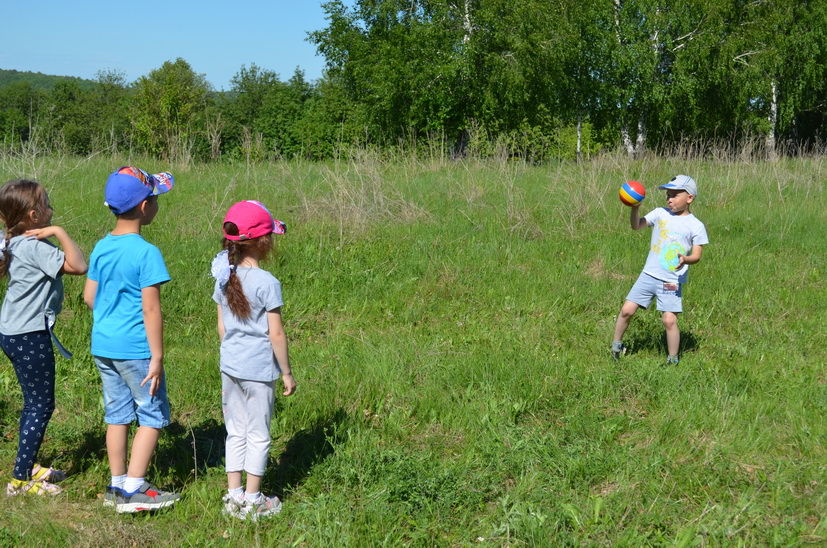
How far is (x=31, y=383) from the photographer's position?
148 inches

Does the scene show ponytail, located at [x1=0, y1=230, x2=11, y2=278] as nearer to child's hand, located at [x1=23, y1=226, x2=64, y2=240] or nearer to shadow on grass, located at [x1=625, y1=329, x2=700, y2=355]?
child's hand, located at [x1=23, y1=226, x2=64, y2=240]

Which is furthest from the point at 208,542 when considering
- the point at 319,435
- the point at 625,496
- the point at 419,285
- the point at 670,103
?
the point at 670,103

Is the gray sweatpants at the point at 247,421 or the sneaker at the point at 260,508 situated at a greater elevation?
the gray sweatpants at the point at 247,421

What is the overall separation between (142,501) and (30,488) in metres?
0.67

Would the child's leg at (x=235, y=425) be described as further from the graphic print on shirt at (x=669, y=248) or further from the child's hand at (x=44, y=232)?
the graphic print on shirt at (x=669, y=248)

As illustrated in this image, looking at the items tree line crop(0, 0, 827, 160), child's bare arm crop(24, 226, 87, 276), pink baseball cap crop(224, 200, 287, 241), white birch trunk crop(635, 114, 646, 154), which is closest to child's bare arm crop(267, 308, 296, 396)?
pink baseball cap crop(224, 200, 287, 241)

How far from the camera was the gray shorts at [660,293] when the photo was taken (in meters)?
5.64

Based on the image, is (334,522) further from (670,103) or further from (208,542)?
(670,103)

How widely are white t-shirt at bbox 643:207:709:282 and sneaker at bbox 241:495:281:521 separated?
3.40 metres

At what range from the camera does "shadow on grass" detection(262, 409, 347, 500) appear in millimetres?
4043

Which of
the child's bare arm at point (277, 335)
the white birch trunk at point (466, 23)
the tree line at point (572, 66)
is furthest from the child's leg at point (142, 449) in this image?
the white birch trunk at point (466, 23)

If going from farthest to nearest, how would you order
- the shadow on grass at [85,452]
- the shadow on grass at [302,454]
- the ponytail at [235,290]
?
the shadow on grass at [85,452] → the shadow on grass at [302,454] → the ponytail at [235,290]

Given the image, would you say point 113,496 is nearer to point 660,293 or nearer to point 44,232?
point 44,232

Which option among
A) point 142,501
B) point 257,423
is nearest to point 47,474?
point 142,501
